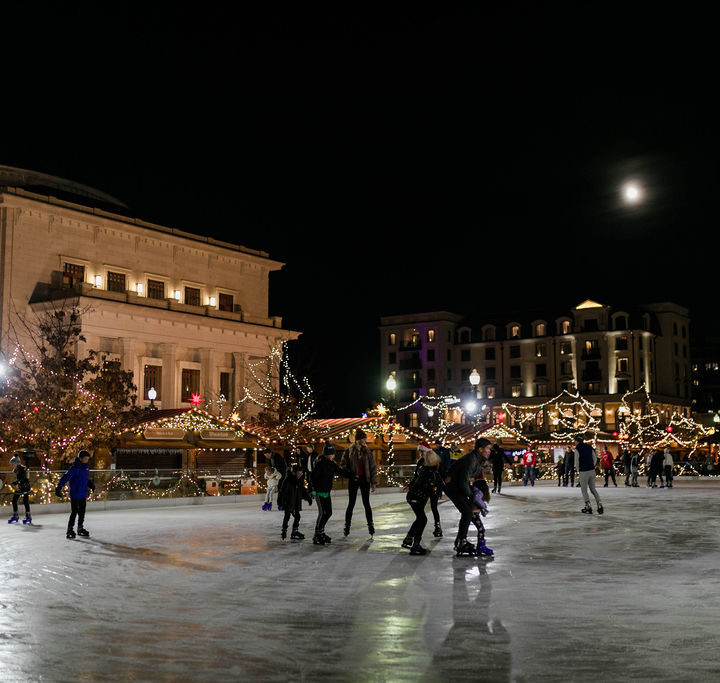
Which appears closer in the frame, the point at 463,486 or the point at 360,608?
the point at 360,608

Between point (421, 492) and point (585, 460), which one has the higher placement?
point (585, 460)

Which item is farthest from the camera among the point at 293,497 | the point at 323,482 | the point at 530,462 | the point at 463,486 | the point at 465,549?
the point at 530,462

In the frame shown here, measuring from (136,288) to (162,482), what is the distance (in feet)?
99.3

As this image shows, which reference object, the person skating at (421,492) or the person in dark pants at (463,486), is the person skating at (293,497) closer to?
the person skating at (421,492)

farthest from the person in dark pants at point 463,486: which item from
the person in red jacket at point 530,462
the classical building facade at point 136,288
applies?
the classical building facade at point 136,288

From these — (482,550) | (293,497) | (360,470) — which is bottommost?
(482,550)

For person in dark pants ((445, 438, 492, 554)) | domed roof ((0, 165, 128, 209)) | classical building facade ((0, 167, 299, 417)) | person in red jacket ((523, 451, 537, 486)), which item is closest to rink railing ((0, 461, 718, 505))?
person in red jacket ((523, 451, 537, 486))

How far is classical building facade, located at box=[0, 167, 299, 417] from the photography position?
164ft

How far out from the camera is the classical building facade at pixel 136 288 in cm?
5006

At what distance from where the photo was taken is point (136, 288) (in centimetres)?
5622

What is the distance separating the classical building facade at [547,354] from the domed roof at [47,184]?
4881 cm

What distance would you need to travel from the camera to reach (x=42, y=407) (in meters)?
34.2

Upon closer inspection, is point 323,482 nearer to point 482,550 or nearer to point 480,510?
point 480,510

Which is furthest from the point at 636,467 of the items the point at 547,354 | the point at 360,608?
the point at 547,354
